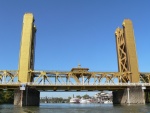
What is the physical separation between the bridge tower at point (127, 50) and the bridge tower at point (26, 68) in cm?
3263

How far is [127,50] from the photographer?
86.8m

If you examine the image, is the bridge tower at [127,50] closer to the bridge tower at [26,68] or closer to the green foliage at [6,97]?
the bridge tower at [26,68]

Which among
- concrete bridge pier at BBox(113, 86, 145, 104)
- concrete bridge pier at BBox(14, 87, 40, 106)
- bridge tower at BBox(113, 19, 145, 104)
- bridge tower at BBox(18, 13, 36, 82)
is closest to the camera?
concrete bridge pier at BBox(14, 87, 40, 106)

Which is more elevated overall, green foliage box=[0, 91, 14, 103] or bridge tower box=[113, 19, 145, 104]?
bridge tower box=[113, 19, 145, 104]

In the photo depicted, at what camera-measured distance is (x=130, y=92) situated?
251 feet

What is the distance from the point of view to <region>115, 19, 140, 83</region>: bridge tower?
84062 millimetres

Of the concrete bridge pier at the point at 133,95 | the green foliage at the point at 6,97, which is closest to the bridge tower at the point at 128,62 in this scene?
the concrete bridge pier at the point at 133,95

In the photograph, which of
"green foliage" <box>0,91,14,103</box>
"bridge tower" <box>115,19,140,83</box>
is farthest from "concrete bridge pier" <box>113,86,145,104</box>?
"green foliage" <box>0,91,14,103</box>

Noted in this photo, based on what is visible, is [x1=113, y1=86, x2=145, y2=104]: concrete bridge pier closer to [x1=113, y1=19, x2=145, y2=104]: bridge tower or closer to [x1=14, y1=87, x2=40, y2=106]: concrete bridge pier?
[x1=113, y1=19, x2=145, y2=104]: bridge tower

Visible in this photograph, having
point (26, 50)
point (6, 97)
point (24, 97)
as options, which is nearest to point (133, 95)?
point (24, 97)

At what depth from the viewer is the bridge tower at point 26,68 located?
71.5 metres

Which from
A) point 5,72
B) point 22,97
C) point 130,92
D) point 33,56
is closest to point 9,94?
point 33,56

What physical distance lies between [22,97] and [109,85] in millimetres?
26337

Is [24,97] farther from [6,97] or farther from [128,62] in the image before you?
[6,97]
